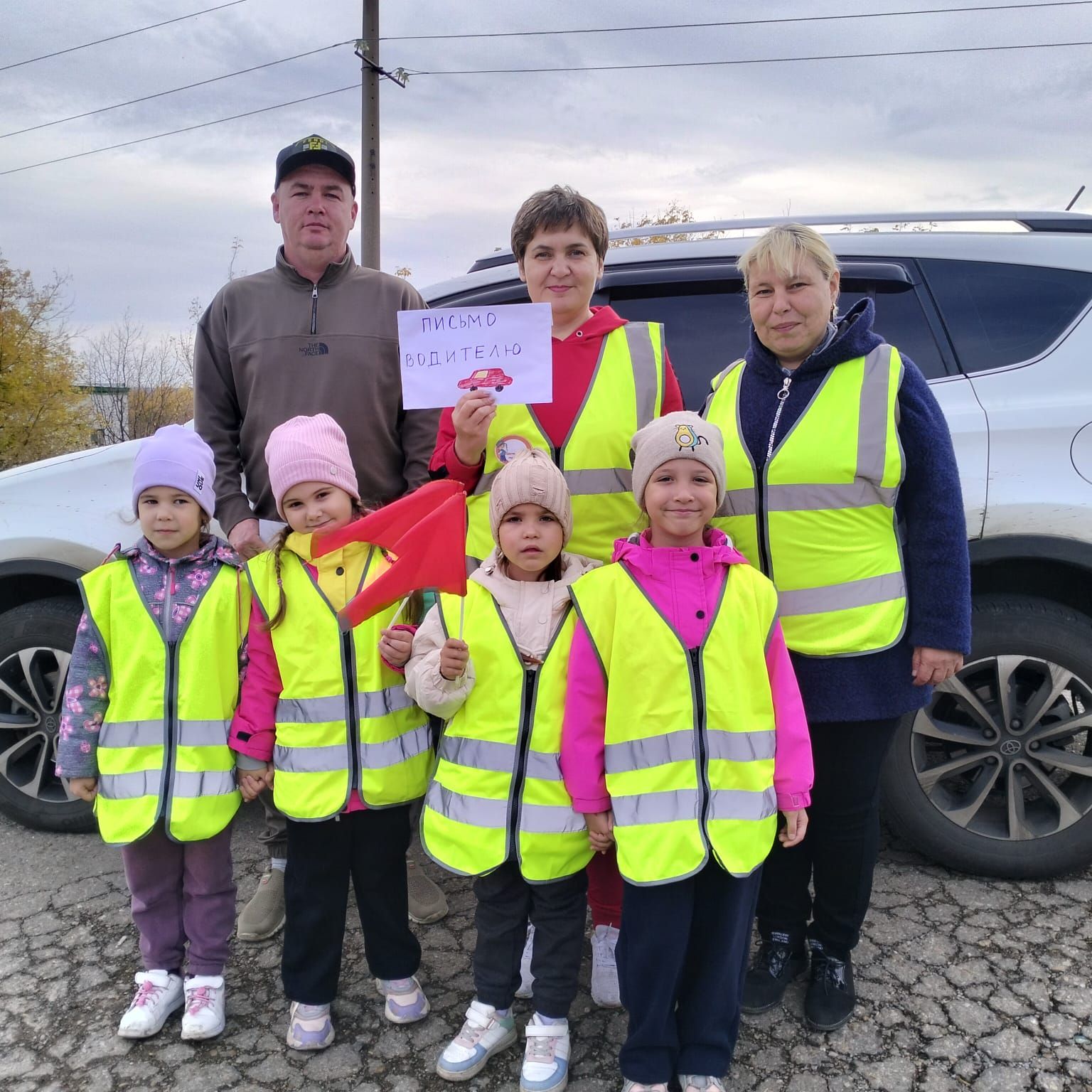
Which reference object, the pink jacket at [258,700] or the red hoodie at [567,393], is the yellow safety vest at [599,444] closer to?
the red hoodie at [567,393]

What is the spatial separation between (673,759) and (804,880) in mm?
757

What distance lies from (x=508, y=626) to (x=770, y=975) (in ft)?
4.02

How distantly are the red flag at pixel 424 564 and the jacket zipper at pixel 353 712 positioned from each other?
0.18 meters

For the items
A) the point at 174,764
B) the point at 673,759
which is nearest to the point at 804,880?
the point at 673,759

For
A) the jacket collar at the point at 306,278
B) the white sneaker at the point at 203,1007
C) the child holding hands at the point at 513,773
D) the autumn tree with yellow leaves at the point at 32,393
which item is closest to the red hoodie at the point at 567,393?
the child holding hands at the point at 513,773

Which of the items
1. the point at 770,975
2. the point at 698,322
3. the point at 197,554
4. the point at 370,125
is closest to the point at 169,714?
the point at 197,554

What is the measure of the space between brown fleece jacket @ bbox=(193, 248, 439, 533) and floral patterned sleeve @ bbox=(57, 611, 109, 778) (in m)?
0.57

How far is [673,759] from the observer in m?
1.90

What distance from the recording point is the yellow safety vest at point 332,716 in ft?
7.05

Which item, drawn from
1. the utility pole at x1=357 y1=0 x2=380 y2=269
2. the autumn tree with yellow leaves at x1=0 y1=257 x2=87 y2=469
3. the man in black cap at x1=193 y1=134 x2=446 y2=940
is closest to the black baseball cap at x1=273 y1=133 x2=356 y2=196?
the man in black cap at x1=193 y1=134 x2=446 y2=940

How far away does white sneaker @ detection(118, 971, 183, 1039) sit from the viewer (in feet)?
7.27

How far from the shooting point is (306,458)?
2.23 meters

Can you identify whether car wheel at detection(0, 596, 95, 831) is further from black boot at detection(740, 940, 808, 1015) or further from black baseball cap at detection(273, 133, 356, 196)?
black boot at detection(740, 940, 808, 1015)

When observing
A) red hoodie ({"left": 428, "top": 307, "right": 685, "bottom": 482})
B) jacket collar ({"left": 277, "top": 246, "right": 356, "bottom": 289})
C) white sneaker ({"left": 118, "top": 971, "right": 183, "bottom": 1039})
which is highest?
jacket collar ({"left": 277, "top": 246, "right": 356, "bottom": 289})
